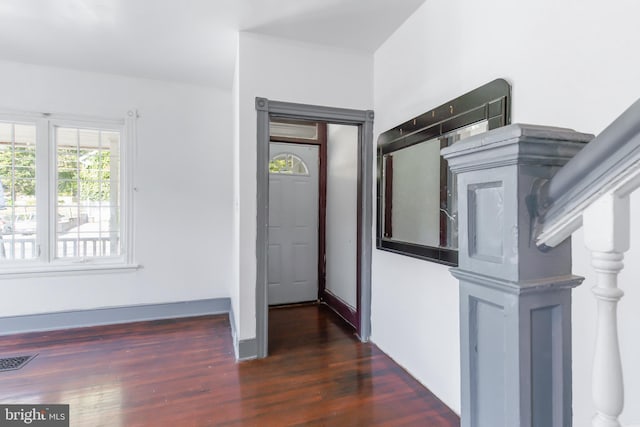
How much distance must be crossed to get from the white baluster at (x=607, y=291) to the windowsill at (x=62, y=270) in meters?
3.80

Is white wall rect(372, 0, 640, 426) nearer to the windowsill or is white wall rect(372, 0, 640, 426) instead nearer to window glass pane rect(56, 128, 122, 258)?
the windowsill

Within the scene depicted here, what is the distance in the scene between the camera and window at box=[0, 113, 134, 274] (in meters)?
3.20

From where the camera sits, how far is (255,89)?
260 cm

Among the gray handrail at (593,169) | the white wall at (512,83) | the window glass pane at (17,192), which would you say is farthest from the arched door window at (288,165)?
the gray handrail at (593,169)

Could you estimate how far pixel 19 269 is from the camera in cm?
316

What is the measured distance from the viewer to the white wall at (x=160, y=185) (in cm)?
322

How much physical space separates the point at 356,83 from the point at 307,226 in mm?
1907

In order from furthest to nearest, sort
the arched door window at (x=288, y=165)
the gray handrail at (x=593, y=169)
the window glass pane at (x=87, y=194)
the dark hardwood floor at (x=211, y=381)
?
the arched door window at (x=288, y=165), the window glass pane at (x=87, y=194), the dark hardwood floor at (x=211, y=381), the gray handrail at (x=593, y=169)

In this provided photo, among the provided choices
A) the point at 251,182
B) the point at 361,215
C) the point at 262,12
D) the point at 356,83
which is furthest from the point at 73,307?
the point at 356,83

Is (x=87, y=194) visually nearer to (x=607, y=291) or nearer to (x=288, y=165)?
(x=288, y=165)

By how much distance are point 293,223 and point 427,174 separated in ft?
7.37

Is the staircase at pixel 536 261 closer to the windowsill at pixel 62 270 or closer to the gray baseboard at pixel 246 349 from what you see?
the gray baseboard at pixel 246 349

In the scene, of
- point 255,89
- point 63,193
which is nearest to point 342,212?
point 255,89

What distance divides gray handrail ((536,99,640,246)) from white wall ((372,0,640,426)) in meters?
0.90
